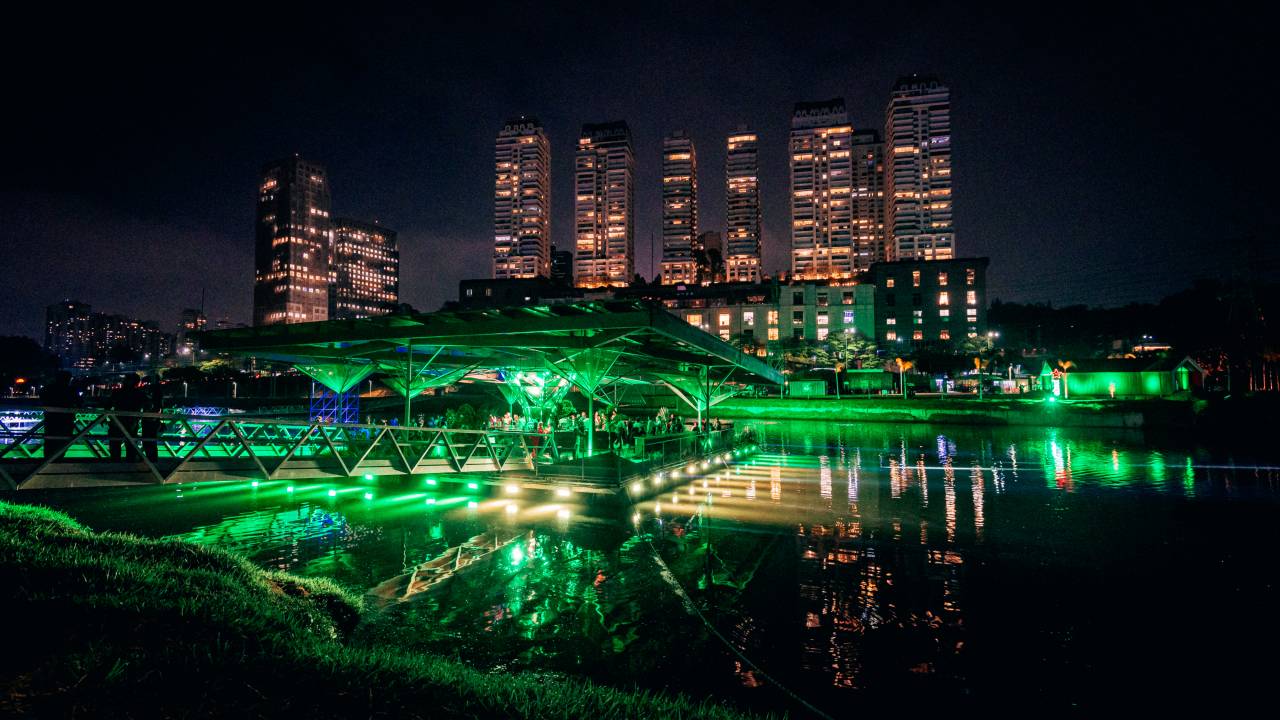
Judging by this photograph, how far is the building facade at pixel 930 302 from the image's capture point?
317ft

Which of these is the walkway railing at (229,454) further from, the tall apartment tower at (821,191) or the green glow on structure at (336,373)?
the tall apartment tower at (821,191)

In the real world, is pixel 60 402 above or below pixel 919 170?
below

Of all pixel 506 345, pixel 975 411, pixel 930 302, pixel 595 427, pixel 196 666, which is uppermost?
pixel 930 302

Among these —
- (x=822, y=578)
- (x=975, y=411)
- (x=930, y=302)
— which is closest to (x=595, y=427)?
(x=822, y=578)

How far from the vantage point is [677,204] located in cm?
16812

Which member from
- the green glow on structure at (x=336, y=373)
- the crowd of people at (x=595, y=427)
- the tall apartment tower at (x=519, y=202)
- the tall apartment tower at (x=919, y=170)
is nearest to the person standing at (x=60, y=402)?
the crowd of people at (x=595, y=427)

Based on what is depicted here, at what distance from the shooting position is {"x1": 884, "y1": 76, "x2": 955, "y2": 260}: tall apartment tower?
130000mm

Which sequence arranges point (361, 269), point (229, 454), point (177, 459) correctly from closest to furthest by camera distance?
1. point (177, 459)
2. point (229, 454)
3. point (361, 269)

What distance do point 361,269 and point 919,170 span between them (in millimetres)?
170122

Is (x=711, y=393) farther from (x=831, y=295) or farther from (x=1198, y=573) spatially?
(x=831, y=295)

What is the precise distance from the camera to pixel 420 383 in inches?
744

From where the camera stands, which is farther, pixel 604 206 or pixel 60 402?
pixel 604 206

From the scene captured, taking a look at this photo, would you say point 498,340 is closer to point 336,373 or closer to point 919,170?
point 336,373

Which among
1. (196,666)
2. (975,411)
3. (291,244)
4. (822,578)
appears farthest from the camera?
(291,244)
